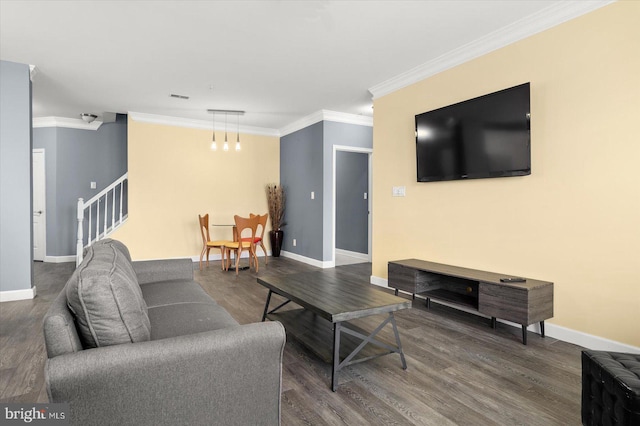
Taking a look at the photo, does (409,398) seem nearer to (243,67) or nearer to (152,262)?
(152,262)

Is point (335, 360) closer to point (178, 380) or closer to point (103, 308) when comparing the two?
point (178, 380)

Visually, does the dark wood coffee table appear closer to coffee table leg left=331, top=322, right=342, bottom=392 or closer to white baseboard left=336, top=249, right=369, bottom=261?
coffee table leg left=331, top=322, right=342, bottom=392

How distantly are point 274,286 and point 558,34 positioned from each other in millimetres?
3020

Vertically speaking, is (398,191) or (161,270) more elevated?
(398,191)

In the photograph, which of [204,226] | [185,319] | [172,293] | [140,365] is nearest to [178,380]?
[140,365]

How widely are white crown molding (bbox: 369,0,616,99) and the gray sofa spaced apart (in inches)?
126

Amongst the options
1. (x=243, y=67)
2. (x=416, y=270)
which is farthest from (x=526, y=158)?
(x=243, y=67)

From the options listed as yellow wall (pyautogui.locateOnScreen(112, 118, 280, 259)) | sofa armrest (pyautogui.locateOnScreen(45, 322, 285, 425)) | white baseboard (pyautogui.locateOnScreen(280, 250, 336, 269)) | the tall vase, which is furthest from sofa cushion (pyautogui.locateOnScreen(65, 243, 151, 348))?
the tall vase

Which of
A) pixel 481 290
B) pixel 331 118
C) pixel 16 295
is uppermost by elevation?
pixel 331 118

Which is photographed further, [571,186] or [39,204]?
[39,204]

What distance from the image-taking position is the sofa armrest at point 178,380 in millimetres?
1076

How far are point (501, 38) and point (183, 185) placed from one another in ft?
17.6

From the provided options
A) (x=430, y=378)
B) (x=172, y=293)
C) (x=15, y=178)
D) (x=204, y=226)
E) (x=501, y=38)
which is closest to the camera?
(x=430, y=378)

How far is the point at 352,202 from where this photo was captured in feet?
23.9
